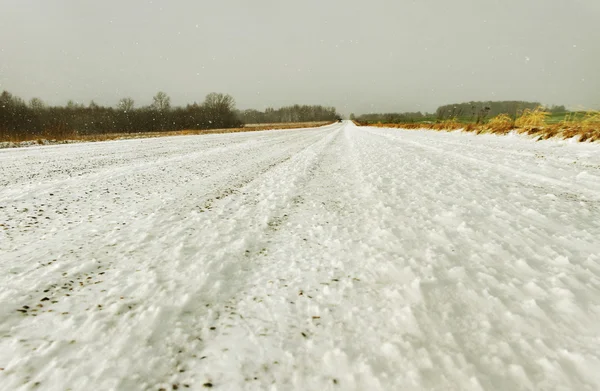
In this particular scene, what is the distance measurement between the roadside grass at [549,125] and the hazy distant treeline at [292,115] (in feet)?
415

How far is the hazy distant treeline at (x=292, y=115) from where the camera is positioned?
450 ft

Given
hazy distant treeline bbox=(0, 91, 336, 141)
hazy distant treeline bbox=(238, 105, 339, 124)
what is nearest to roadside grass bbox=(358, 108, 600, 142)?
hazy distant treeline bbox=(0, 91, 336, 141)

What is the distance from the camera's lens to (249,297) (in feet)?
6.11

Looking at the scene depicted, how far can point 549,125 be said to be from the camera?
10789 millimetres

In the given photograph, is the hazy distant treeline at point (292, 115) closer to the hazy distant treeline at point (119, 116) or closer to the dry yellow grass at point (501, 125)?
the hazy distant treeline at point (119, 116)

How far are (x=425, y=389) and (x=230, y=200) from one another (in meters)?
3.39

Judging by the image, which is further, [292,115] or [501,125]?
[292,115]

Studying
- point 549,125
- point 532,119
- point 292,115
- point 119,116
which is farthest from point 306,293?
point 292,115

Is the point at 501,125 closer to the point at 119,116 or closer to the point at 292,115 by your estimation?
the point at 119,116

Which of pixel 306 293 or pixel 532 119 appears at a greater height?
pixel 532 119

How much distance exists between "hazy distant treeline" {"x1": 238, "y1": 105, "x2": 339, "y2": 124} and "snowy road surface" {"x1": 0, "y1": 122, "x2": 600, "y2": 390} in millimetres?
135272

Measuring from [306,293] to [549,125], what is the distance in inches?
527

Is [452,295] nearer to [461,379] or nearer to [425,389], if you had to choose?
[461,379]

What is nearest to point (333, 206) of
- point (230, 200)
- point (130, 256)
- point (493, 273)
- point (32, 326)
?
point (230, 200)
